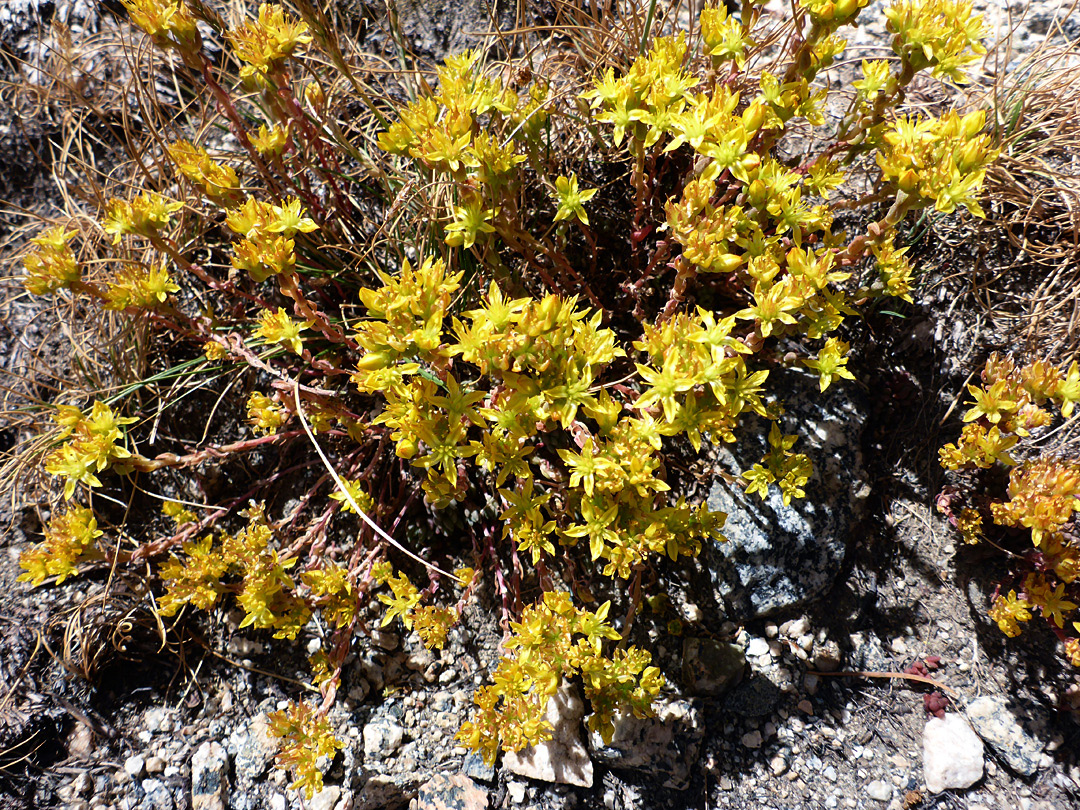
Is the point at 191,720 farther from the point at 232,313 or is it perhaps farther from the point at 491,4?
the point at 491,4

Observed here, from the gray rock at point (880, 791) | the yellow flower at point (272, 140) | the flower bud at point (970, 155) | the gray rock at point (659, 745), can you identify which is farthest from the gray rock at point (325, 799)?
the flower bud at point (970, 155)

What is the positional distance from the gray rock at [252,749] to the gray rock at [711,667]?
1.53m

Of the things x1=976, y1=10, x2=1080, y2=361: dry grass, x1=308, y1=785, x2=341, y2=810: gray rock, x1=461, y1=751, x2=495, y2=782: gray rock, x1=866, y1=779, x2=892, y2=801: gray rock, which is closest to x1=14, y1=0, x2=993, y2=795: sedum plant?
x1=308, y1=785, x2=341, y2=810: gray rock

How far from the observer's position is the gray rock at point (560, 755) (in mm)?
2203

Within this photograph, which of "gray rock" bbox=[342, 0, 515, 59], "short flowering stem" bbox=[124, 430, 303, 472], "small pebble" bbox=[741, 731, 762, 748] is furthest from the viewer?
"gray rock" bbox=[342, 0, 515, 59]

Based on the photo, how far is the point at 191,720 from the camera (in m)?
2.42

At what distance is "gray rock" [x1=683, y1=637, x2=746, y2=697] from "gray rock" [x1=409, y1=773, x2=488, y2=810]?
838 millimetres

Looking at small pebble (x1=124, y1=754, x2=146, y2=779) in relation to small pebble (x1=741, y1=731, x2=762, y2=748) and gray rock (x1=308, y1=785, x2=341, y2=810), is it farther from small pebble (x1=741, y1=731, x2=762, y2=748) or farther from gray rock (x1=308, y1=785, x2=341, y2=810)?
small pebble (x1=741, y1=731, x2=762, y2=748)

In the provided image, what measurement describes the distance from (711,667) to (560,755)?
0.62m

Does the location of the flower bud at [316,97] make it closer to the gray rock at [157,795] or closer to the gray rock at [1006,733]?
the gray rock at [157,795]

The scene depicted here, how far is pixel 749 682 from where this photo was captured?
232 centimetres

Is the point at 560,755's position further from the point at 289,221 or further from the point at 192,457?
the point at 289,221

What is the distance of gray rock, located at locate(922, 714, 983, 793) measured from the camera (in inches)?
86.1

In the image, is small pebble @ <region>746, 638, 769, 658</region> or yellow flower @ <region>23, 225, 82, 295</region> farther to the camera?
small pebble @ <region>746, 638, 769, 658</region>
